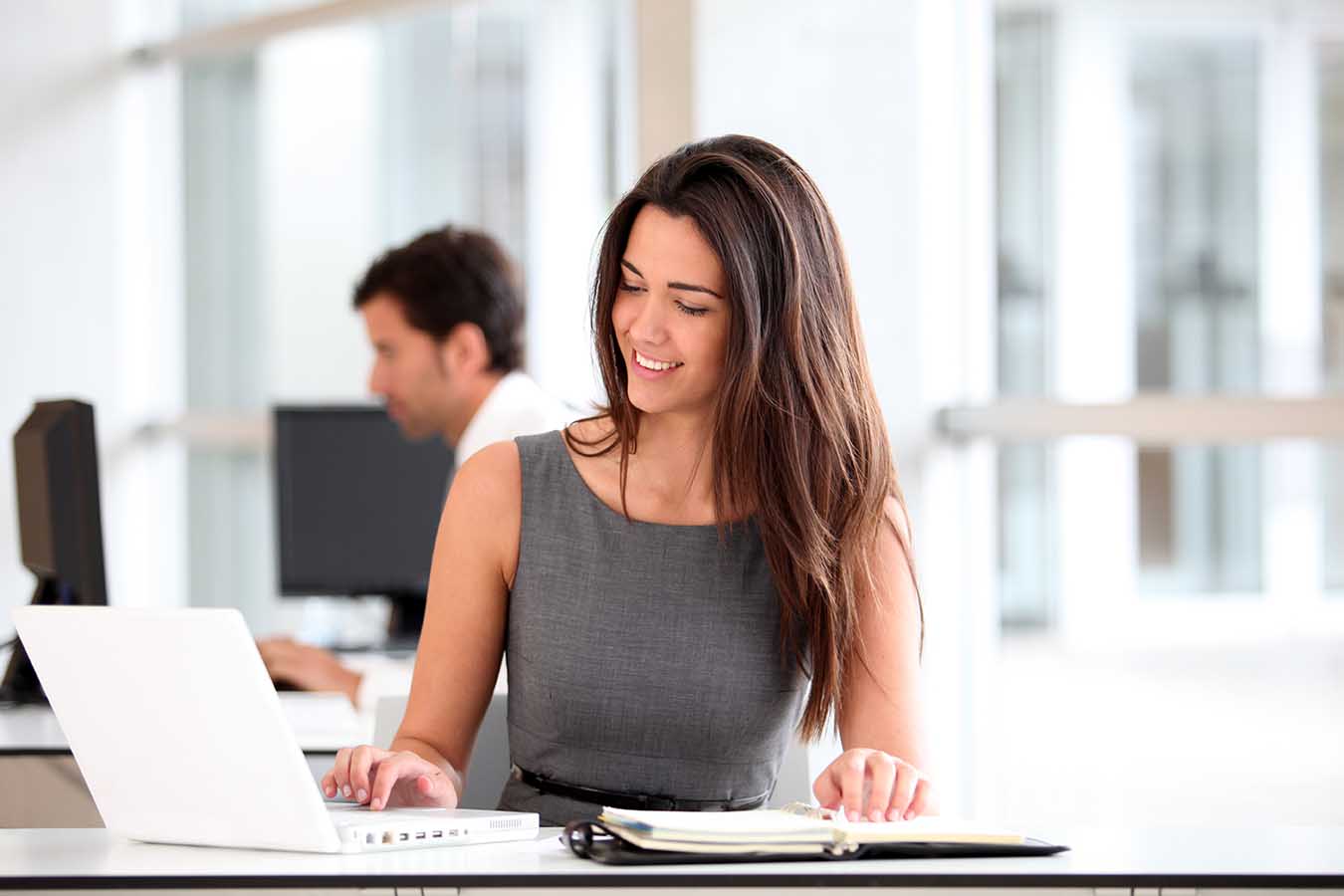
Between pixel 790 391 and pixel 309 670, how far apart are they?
1360 millimetres

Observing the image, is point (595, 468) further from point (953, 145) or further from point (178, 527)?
point (178, 527)

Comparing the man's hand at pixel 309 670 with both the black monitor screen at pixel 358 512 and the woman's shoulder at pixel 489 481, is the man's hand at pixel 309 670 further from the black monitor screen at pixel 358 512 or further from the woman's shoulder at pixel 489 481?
the woman's shoulder at pixel 489 481

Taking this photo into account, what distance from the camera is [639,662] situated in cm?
184

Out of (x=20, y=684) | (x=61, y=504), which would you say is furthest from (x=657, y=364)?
(x=20, y=684)

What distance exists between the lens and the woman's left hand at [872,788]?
57.8 inches

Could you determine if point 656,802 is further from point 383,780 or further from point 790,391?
point 790,391

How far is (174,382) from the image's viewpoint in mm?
4945

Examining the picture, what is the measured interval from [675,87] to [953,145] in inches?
24.3

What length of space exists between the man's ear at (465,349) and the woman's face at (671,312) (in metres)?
1.18

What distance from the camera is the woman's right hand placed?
1553mm

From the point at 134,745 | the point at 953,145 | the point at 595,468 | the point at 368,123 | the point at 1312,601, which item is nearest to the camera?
the point at 134,745

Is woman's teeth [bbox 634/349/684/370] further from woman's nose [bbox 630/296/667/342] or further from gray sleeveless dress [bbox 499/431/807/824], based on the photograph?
gray sleeveless dress [bbox 499/431/807/824]

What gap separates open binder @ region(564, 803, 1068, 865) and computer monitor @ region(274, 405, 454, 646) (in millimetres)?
2129

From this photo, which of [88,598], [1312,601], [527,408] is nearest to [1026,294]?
[1312,601]
